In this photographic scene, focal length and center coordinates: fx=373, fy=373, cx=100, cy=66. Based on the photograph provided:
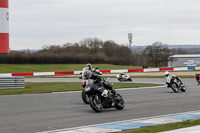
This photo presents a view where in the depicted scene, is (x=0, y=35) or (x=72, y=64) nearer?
(x=0, y=35)

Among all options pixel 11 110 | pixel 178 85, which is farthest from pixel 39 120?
pixel 178 85

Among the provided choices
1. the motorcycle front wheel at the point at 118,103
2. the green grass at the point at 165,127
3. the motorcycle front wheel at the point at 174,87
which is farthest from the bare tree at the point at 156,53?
the green grass at the point at 165,127

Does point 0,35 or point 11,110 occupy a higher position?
point 0,35

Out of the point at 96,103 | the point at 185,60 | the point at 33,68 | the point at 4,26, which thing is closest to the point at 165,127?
the point at 96,103

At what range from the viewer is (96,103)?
11.7 m

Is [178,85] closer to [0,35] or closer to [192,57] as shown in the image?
[0,35]

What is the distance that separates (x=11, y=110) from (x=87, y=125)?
13.9 ft

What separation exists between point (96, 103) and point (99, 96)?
25 cm

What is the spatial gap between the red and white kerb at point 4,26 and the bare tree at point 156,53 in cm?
9613

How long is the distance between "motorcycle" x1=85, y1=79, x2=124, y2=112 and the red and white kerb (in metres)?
14.8

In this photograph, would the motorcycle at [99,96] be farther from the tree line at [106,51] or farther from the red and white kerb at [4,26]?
the tree line at [106,51]

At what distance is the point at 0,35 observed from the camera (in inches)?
987

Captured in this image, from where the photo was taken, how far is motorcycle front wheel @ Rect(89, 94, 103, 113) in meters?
11.6

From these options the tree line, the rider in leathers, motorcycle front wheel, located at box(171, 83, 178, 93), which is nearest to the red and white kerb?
motorcycle front wheel, located at box(171, 83, 178, 93)
